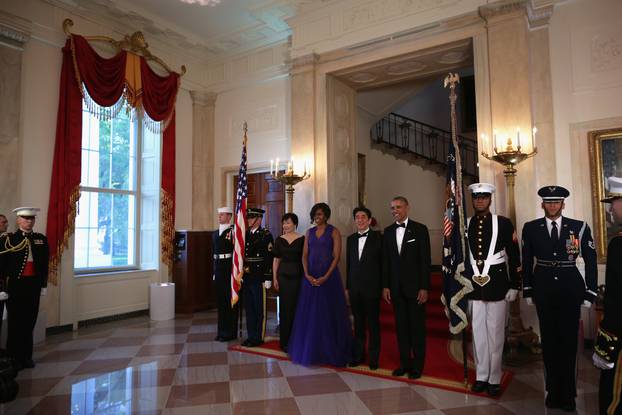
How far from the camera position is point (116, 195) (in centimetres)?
646

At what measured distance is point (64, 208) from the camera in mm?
5387

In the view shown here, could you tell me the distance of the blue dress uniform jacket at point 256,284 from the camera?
469cm

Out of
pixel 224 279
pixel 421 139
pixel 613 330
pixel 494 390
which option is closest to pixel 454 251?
pixel 494 390

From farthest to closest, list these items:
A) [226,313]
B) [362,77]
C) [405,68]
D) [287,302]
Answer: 1. [362,77]
2. [405,68]
3. [226,313]
4. [287,302]

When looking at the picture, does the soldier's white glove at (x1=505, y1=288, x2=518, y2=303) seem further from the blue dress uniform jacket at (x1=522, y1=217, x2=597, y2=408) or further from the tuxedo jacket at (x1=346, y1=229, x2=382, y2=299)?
the tuxedo jacket at (x1=346, y1=229, x2=382, y2=299)

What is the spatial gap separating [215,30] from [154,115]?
1.73 meters

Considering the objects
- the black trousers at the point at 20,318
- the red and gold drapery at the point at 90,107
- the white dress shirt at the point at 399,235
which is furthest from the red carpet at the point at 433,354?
the red and gold drapery at the point at 90,107

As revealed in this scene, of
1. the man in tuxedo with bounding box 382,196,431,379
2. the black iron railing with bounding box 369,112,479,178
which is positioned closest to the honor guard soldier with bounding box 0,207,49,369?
the man in tuxedo with bounding box 382,196,431,379

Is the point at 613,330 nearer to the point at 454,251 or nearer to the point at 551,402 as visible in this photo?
the point at 551,402

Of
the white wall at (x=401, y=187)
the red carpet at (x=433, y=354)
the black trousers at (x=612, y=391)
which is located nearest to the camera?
the black trousers at (x=612, y=391)

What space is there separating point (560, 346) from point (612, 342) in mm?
1020

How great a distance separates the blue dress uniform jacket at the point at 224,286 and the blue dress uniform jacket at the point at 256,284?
1.01 feet

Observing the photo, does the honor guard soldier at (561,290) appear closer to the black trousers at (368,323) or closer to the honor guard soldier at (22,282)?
the black trousers at (368,323)

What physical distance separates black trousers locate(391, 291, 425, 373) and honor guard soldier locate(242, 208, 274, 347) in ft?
5.43
